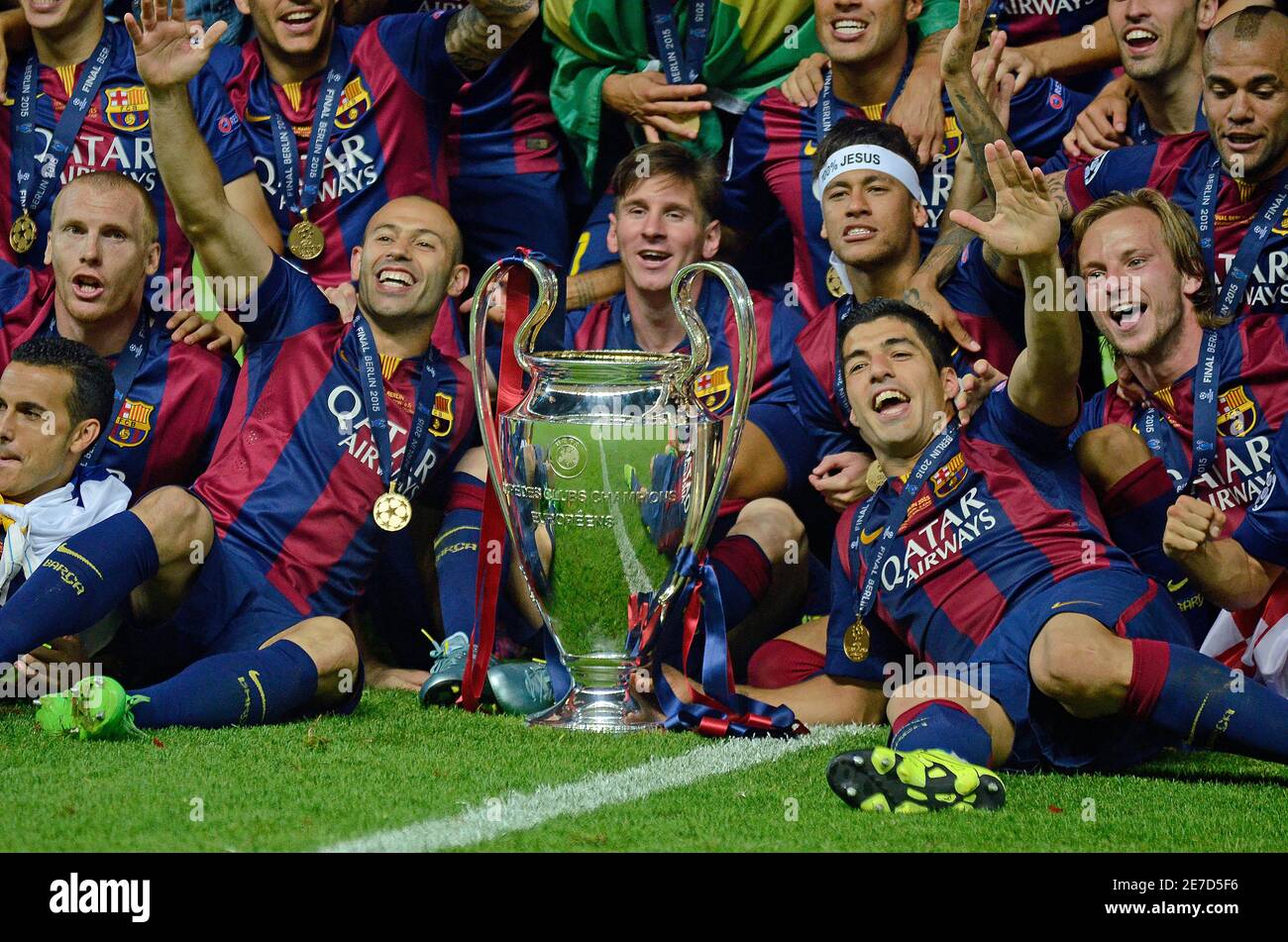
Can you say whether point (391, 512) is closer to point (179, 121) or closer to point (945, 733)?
point (179, 121)

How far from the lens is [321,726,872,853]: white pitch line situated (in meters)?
3.05

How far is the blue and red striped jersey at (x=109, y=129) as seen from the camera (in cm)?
552

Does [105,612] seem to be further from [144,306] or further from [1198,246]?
[1198,246]

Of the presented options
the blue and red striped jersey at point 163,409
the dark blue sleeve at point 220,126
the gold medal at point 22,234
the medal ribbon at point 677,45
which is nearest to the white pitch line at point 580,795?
the blue and red striped jersey at point 163,409

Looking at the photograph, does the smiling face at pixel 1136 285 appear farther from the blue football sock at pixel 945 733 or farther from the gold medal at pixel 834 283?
the blue football sock at pixel 945 733

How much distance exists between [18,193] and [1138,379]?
139 inches

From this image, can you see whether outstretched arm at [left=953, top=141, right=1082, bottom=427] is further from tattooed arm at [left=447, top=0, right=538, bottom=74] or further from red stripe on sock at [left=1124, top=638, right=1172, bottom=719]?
tattooed arm at [left=447, top=0, right=538, bottom=74]

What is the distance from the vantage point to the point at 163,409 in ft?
16.3

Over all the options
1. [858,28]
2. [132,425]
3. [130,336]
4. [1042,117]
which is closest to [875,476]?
[1042,117]

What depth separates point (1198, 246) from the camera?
14.9 ft

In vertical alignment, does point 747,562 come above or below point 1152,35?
below

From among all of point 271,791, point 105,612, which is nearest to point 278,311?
point 105,612

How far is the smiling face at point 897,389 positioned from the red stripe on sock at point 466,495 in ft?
3.87

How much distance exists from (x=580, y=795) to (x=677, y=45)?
9.80 feet
